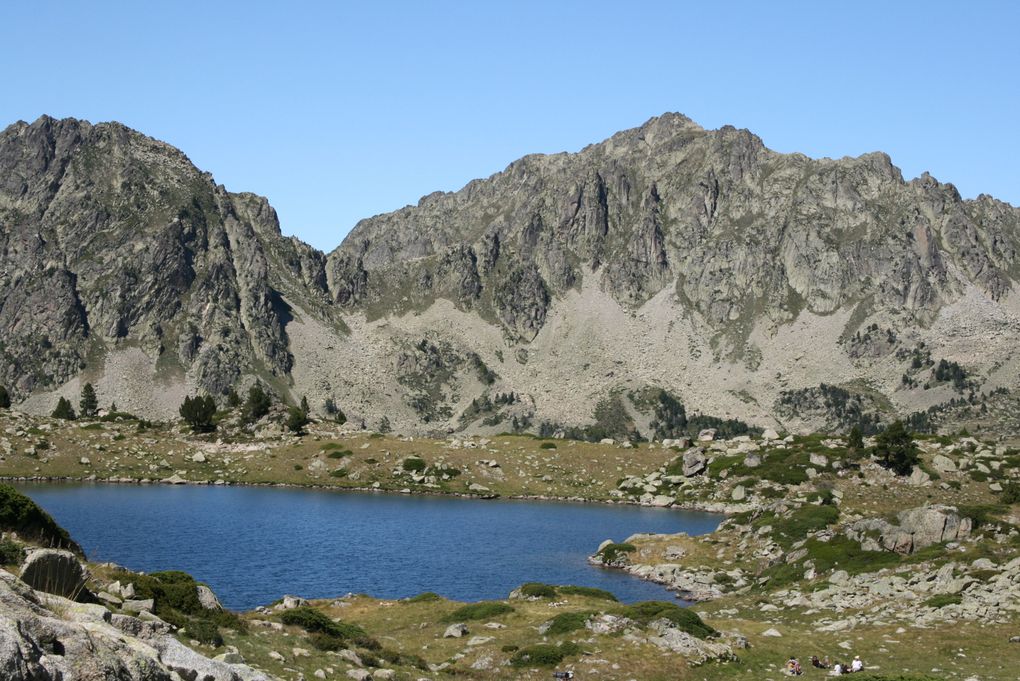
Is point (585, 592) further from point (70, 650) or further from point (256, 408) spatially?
point (256, 408)

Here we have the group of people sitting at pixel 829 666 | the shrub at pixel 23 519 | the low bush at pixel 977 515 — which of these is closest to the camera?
the shrub at pixel 23 519

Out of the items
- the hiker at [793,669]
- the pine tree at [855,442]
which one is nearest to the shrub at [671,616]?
the hiker at [793,669]

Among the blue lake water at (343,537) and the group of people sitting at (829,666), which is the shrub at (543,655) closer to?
the group of people sitting at (829,666)

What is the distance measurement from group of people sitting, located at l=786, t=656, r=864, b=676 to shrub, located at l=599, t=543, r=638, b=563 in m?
46.1

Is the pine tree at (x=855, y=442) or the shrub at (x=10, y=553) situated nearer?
the shrub at (x=10, y=553)

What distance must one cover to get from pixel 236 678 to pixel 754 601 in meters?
51.3

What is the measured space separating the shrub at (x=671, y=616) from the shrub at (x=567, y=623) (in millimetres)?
2887

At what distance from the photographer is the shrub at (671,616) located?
148 feet

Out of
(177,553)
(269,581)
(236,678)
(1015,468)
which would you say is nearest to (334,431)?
(177,553)

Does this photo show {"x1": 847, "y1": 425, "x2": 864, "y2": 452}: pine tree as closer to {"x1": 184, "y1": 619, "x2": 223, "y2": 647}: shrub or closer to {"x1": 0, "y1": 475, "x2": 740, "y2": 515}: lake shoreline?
{"x1": 0, "y1": 475, "x2": 740, "y2": 515}: lake shoreline

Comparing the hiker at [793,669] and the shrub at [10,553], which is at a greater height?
the shrub at [10,553]

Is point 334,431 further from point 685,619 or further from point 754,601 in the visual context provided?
point 685,619

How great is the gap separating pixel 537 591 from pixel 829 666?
2445 cm

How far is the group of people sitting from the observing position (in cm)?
3831
